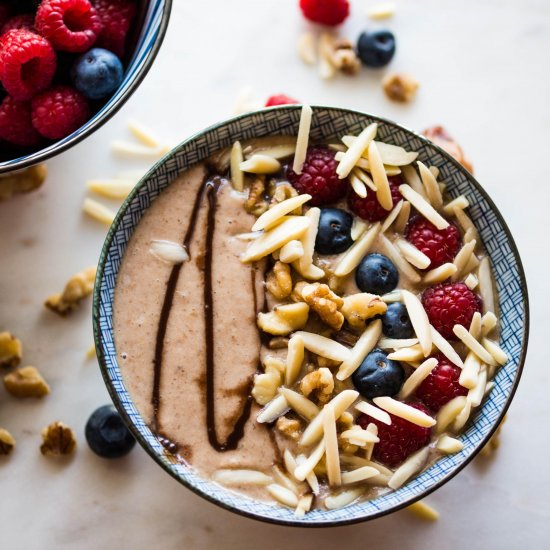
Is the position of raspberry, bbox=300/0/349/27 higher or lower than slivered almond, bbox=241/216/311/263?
higher

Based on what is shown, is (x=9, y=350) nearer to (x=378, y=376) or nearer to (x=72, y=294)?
(x=72, y=294)

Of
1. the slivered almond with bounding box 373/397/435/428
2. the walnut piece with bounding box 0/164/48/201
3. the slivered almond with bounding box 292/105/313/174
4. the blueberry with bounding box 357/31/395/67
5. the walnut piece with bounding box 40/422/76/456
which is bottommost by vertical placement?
the walnut piece with bounding box 40/422/76/456

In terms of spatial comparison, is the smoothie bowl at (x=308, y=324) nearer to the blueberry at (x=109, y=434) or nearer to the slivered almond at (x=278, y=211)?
the slivered almond at (x=278, y=211)

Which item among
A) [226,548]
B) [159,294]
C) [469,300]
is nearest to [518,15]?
[469,300]

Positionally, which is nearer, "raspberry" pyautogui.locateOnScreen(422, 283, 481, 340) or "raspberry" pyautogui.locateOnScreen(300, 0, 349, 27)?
"raspberry" pyautogui.locateOnScreen(422, 283, 481, 340)

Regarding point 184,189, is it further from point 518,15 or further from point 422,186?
point 518,15

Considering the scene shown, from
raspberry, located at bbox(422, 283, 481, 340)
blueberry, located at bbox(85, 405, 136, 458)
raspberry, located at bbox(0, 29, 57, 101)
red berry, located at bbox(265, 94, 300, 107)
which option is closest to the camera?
raspberry, located at bbox(0, 29, 57, 101)

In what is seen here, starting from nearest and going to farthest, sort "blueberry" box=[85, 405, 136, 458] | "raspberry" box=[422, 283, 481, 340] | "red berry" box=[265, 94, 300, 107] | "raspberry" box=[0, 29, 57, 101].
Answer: "raspberry" box=[0, 29, 57, 101], "raspberry" box=[422, 283, 481, 340], "blueberry" box=[85, 405, 136, 458], "red berry" box=[265, 94, 300, 107]

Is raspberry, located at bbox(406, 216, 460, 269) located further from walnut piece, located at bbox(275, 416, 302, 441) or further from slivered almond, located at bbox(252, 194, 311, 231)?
walnut piece, located at bbox(275, 416, 302, 441)

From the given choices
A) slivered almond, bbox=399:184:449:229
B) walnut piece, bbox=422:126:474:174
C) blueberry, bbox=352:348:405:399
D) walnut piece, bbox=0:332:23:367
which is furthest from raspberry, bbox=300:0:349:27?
walnut piece, bbox=0:332:23:367
